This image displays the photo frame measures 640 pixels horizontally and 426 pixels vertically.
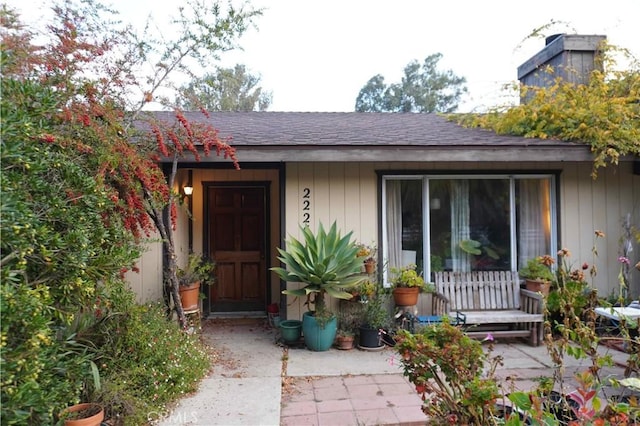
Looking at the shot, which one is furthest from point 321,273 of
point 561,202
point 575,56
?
point 575,56

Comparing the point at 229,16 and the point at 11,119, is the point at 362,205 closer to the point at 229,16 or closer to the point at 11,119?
the point at 229,16

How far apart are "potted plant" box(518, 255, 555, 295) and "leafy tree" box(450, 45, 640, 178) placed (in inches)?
53.8

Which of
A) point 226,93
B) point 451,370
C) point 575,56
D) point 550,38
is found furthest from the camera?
point 226,93

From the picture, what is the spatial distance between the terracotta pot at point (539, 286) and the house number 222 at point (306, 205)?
306cm

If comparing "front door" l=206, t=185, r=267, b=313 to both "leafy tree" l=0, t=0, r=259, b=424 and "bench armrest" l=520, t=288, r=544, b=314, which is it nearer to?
"leafy tree" l=0, t=0, r=259, b=424

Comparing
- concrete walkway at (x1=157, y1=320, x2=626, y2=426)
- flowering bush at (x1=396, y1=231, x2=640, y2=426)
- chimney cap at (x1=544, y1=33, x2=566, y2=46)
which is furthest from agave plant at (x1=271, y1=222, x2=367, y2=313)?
chimney cap at (x1=544, y1=33, x2=566, y2=46)

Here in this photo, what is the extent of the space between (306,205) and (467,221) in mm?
2278

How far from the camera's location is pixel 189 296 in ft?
18.2

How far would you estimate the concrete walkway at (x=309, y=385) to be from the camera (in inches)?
134

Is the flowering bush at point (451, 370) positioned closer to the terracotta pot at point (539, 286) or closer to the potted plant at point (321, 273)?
the potted plant at point (321, 273)

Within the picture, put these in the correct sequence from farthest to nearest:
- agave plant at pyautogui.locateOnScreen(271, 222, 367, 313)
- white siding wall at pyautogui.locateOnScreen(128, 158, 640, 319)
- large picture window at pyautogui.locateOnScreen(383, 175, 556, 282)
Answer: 1. large picture window at pyautogui.locateOnScreen(383, 175, 556, 282)
2. white siding wall at pyautogui.locateOnScreen(128, 158, 640, 319)
3. agave plant at pyautogui.locateOnScreen(271, 222, 367, 313)

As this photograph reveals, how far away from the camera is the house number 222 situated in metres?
5.75

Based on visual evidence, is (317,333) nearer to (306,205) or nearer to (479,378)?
(306,205)

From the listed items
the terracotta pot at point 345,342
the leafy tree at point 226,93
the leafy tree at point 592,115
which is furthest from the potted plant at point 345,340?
the leafy tree at point 592,115
